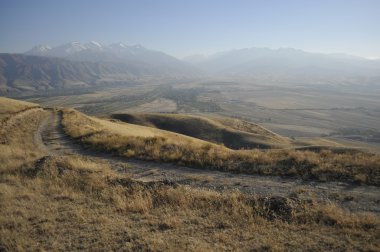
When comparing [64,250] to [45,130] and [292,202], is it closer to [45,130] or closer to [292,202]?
[292,202]

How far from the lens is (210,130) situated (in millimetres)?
70250

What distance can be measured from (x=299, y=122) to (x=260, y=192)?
161m

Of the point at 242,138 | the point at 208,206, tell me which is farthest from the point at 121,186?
the point at 242,138

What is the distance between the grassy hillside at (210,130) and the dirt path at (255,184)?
45033 mm

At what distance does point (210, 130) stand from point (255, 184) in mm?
57673

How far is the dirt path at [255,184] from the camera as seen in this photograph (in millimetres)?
10391

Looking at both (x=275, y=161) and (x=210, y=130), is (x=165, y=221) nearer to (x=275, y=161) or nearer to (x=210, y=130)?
(x=275, y=161)

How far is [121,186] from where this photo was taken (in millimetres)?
11953

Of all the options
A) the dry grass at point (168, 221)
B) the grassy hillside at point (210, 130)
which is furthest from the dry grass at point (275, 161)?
the grassy hillside at point (210, 130)

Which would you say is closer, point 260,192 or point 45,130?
point 260,192

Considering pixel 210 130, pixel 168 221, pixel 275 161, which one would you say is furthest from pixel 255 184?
pixel 210 130

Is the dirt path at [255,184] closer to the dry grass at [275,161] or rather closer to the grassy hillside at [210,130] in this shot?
the dry grass at [275,161]

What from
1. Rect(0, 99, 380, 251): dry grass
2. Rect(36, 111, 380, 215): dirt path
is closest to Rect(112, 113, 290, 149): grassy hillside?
Rect(36, 111, 380, 215): dirt path

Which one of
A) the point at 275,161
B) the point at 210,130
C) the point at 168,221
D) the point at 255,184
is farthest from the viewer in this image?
the point at 210,130
